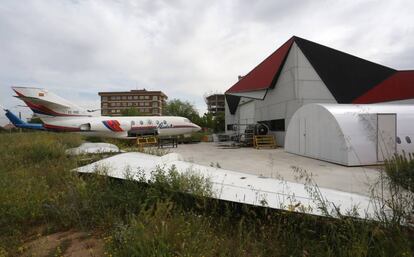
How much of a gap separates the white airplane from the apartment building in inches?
3090

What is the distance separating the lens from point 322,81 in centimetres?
1875

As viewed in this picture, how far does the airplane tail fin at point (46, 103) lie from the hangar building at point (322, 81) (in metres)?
18.4

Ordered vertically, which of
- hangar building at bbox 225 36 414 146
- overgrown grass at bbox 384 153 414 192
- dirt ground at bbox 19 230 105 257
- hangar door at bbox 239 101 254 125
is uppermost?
hangar building at bbox 225 36 414 146

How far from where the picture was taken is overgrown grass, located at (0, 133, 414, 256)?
2725 mm

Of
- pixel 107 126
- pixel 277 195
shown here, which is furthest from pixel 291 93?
pixel 107 126

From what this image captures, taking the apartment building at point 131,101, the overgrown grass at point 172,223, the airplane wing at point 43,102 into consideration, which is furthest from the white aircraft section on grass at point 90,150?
the apartment building at point 131,101

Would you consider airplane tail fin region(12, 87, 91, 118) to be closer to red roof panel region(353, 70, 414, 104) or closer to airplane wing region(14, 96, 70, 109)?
airplane wing region(14, 96, 70, 109)

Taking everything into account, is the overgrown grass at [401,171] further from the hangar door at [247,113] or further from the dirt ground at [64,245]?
the hangar door at [247,113]

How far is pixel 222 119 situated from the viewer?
49312mm

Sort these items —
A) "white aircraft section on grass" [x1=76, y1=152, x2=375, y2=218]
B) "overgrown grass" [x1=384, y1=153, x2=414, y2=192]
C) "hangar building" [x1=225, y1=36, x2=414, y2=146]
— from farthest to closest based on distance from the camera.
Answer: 1. "hangar building" [x1=225, y1=36, x2=414, y2=146]
2. "overgrown grass" [x1=384, y1=153, x2=414, y2=192]
3. "white aircraft section on grass" [x1=76, y1=152, x2=375, y2=218]

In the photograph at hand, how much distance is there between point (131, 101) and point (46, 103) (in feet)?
285

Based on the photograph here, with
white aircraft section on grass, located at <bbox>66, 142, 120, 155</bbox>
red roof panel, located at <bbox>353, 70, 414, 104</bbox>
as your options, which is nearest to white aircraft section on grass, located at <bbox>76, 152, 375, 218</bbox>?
white aircraft section on grass, located at <bbox>66, 142, 120, 155</bbox>

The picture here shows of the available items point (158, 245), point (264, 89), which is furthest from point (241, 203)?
point (264, 89)

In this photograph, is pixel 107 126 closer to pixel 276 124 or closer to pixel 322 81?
pixel 276 124
